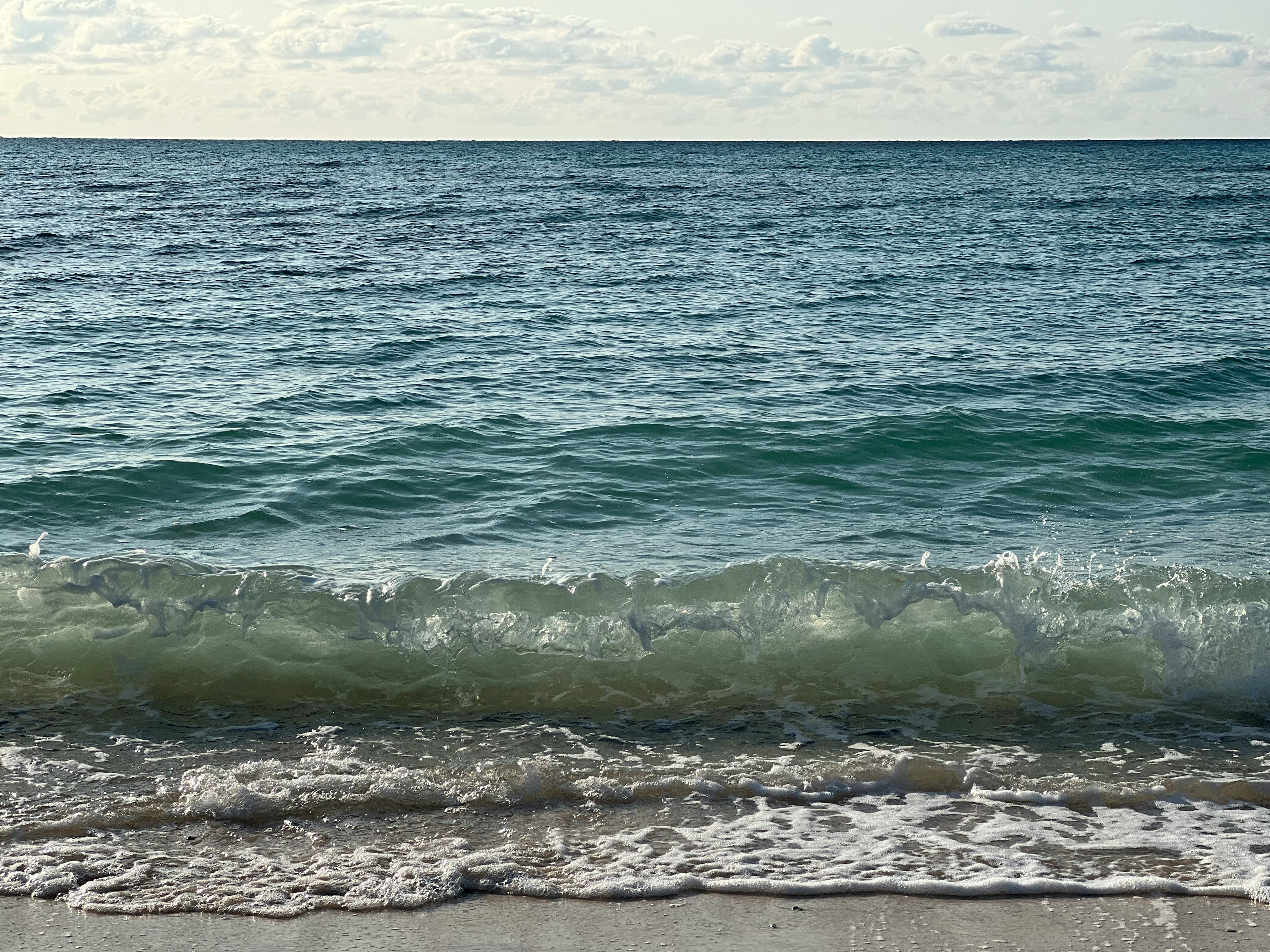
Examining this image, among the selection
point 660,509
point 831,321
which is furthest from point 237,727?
point 831,321

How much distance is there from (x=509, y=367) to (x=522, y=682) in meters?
8.35

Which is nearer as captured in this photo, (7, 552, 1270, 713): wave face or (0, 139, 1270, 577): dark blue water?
(7, 552, 1270, 713): wave face

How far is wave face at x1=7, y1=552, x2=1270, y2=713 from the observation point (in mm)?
6043

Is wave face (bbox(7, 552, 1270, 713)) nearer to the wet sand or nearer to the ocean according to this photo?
the ocean

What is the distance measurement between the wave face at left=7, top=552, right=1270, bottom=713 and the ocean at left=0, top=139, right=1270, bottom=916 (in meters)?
0.03

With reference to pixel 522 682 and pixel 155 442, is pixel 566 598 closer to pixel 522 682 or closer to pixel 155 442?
pixel 522 682

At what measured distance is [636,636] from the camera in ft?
21.3

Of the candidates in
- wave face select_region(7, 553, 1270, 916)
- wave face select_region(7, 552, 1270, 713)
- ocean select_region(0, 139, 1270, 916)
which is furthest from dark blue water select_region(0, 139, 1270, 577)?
wave face select_region(7, 553, 1270, 916)

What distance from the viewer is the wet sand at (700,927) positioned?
12.1ft

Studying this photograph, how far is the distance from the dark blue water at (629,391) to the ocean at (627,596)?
7cm

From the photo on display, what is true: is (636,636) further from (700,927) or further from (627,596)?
(700,927)


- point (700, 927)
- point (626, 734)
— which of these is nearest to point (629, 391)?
point (626, 734)

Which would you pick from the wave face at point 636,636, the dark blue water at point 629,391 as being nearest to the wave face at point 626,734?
the wave face at point 636,636

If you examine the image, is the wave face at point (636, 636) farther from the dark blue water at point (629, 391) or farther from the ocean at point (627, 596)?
the dark blue water at point (629, 391)
